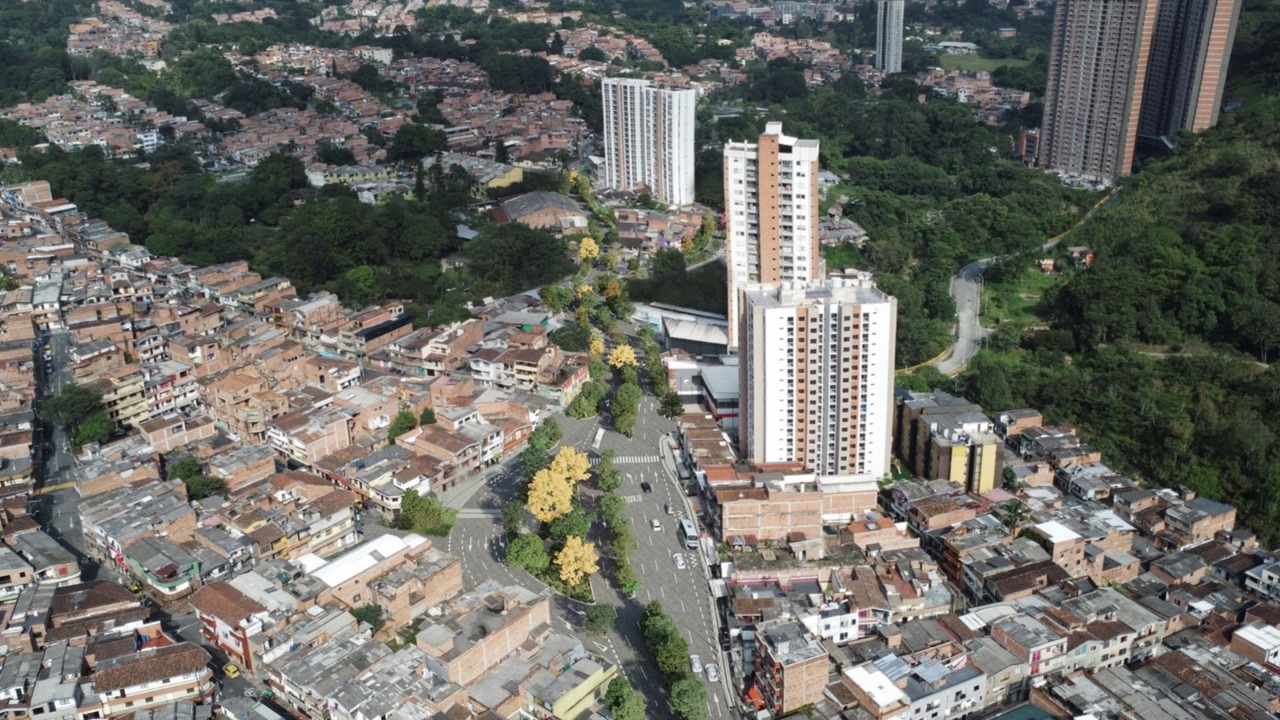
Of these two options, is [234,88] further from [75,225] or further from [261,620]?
[261,620]

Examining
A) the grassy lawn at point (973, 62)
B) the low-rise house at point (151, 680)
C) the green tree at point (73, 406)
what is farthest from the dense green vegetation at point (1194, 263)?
the grassy lawn at point (973, 62)

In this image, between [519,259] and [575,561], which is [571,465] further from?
[519,259]

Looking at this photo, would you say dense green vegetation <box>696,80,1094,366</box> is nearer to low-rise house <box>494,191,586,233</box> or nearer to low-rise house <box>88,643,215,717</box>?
low-rise house <box>494,191,586,233</box>

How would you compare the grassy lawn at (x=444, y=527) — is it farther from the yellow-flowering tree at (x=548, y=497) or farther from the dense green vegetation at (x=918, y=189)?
the dense green vegetation at (x=918, y=189)

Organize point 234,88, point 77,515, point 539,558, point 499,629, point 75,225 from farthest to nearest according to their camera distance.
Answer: point 234,88 → point 75,225 → point 77,515 → point 539,558 → point 499,629

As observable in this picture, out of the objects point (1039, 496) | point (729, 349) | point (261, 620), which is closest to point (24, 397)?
point (261, 620)

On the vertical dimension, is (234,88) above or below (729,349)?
above
